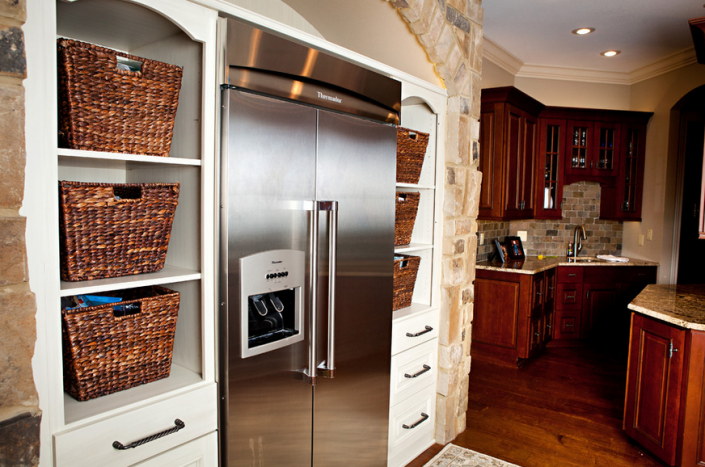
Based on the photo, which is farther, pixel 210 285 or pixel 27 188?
pixel 210 285

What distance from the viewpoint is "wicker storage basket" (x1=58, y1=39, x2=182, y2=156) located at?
1.26 m

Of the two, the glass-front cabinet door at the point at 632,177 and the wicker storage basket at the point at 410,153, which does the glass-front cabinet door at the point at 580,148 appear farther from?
the wicker storage basket at the point at 410,153

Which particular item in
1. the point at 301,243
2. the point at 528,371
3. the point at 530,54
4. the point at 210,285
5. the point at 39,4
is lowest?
the point at 528,371

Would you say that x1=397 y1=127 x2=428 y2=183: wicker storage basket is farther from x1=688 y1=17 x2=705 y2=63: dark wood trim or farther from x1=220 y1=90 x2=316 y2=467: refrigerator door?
x1=688 y1=17 x2=705 y2=63: dark wood trim

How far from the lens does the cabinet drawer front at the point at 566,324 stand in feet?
15.8


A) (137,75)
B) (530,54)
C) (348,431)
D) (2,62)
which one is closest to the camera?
(2,62)

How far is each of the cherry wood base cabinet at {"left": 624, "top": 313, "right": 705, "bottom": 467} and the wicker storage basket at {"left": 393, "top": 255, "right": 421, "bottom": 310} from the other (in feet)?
4.52

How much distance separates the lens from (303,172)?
1.76 m

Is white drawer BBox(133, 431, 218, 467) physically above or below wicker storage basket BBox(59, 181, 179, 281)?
below

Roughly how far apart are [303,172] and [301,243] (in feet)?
0.87

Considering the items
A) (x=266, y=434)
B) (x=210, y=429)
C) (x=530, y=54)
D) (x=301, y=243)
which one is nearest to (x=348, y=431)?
(x=266, y=434)

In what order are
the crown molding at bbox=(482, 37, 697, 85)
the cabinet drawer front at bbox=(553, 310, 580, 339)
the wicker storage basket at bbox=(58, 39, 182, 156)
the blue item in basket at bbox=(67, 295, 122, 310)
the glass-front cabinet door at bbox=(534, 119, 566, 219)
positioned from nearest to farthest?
the wicker storage basket at bbox=(58, 39, 182, 156)
the blue item in basket at bbox=(67, 295, 122, 310)
the crown molding at bbox=(482, 37, 697, 85)
the cabinet drawer front at bbox=(553, 310, 580, 339)
the glass-front cabinet door at bbox=(534, 119, 566, 219)

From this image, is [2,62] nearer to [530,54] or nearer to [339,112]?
[339,112]

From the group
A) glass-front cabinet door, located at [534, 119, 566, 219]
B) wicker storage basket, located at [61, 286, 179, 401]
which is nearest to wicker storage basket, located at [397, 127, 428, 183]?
wicker storage basket, located at [61, 286, 179, 401]
